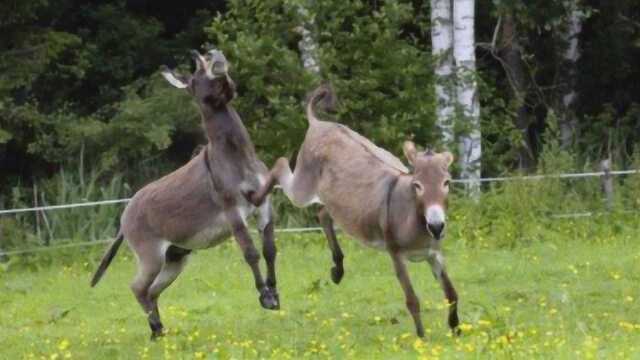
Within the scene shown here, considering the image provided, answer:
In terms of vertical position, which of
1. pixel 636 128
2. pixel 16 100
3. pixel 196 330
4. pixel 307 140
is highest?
pixel 307 140

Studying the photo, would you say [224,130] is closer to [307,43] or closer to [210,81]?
[210,81]

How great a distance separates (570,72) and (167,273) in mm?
16231

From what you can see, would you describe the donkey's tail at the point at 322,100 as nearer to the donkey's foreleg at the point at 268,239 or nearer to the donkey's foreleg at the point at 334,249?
the donkey's foreleg at the point at 334,249

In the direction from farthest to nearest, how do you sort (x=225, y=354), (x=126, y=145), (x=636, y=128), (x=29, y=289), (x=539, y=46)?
1. (x=539, y=46)
2. (x=636, y=128)
3. (x=126, y=145)
4. (x=29, y=289)
5. (x=225, y=354)

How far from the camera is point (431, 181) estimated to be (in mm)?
11336

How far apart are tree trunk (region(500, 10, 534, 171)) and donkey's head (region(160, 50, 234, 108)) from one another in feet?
39.6

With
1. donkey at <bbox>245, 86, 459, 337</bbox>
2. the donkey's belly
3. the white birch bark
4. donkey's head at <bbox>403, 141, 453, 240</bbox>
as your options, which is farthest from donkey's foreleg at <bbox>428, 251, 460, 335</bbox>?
the white birch bark

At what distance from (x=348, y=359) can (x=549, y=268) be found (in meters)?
6.83

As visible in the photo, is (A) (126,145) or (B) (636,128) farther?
(B) (636,128)

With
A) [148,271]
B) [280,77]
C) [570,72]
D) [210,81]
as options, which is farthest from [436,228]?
[570,72]

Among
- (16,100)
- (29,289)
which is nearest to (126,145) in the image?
(16,100)

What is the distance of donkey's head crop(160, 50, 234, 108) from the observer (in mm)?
13305

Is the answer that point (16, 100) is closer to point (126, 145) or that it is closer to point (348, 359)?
point (126, 145)

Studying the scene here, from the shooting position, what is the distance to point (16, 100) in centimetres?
2519
